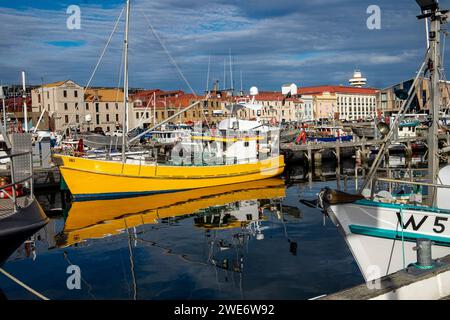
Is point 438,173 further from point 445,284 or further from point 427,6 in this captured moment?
point 445,284

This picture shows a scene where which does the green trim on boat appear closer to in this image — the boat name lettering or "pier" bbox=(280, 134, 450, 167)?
the boat name lettering

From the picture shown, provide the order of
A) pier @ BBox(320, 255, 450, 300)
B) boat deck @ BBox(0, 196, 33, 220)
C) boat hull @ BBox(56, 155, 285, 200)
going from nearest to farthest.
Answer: pier @ BBox(320, 255, 450, 300)
boat deck @ BBox(0, 196, 33, 220)
boat hull @ BBox(56, 155, 285, 200)

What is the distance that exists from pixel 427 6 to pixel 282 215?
1349cm

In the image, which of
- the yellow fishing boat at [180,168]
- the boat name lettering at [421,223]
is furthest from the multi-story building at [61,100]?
the boat name lettering at [421,223]

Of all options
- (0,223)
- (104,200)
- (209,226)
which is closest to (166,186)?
(104,200)

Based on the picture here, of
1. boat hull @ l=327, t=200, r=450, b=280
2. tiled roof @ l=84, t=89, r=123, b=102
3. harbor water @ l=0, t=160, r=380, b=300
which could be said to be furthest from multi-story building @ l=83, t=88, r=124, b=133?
boat hull @ l=327, t=200, r=450, b=280

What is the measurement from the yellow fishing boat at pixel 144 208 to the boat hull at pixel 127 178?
610mm

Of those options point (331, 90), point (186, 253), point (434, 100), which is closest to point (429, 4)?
point (434, 100)

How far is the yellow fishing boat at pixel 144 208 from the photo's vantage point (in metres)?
21.5

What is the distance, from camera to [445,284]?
7691 mm

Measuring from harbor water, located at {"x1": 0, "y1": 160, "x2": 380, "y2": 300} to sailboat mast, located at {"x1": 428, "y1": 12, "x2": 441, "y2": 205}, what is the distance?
3.73 m

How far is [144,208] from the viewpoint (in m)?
26.8

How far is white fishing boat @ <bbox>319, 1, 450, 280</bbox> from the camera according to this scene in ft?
38.0

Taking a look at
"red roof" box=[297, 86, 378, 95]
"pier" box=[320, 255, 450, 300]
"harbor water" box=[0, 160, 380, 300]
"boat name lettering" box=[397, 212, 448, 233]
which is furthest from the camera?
"red roof" box=[297, 86, 378, 95]
